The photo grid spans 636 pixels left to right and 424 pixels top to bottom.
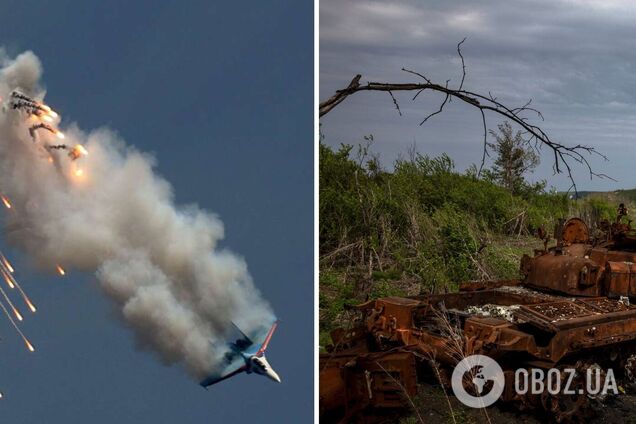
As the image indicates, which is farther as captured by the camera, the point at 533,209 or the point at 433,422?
the point at 533,209

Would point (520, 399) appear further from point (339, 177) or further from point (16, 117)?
point (339, 177)

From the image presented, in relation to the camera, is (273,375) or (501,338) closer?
(273,375)

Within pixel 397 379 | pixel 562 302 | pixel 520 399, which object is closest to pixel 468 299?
pixel 562 302

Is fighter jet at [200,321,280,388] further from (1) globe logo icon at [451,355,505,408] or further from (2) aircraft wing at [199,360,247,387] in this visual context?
(1) globe logo icon at [451,355,505,408]

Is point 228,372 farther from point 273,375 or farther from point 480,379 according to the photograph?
point 480,379

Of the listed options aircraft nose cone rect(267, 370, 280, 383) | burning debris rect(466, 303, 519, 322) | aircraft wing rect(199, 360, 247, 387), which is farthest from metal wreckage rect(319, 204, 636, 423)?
aircraft wing rect(199, 360, 247, 387)

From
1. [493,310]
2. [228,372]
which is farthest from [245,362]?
[493,310]

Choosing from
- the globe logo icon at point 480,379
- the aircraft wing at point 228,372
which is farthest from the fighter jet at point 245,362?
the globe logo icon at point 480,379
